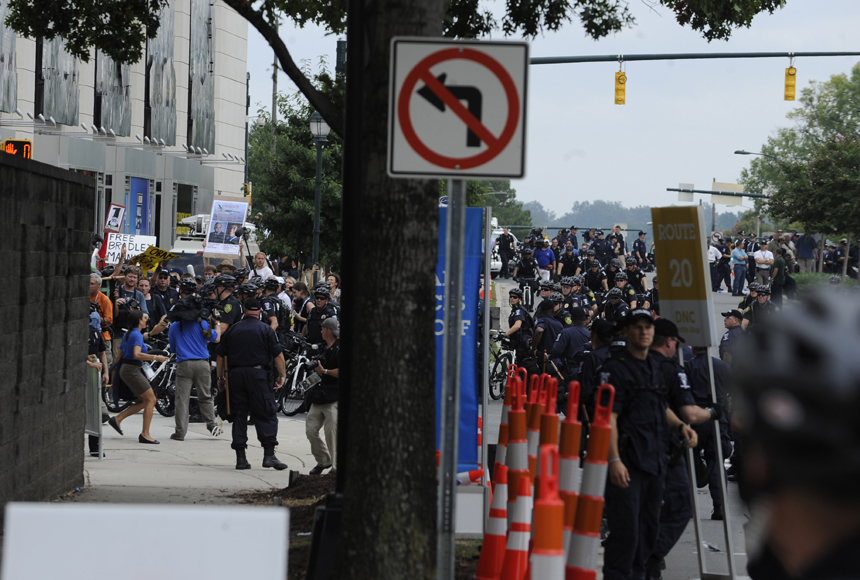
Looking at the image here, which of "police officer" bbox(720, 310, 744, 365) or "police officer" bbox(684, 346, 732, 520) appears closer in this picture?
"police officer" bbox(684, 346, 732, 520)

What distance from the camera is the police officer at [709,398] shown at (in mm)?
9234

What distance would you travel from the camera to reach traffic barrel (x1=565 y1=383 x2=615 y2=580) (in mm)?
5309

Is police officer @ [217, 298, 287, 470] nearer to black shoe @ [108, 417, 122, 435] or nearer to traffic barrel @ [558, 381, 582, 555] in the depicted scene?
black shoe @ [108, 417, 122, 435]

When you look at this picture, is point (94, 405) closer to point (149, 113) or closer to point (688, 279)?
point (688, 279)

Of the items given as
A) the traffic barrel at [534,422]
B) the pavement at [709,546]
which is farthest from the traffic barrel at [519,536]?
the pavement at [709,546]

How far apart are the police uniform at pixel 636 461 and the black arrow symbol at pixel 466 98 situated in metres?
2.32

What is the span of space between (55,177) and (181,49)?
39.5 meters

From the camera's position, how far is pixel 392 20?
5.63 meters

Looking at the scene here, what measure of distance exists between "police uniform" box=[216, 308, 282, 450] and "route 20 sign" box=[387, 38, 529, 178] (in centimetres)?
798

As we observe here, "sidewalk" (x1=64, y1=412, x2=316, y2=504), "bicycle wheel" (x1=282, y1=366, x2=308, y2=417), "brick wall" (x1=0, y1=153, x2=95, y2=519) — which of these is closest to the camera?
"brick wall" (x1=0, y1=153, x2=95, y2=519)

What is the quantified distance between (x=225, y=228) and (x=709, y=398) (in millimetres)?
17232

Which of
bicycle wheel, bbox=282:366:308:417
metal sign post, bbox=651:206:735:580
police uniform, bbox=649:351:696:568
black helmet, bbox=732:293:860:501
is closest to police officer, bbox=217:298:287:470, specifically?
bicycle wheel, bbox=282:366:308:417

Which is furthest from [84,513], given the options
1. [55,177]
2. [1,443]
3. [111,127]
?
[111,127]

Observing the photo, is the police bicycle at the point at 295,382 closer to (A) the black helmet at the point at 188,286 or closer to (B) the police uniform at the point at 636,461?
(A) the black helmet at the point at 188,286
